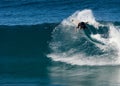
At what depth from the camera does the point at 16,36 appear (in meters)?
26.7

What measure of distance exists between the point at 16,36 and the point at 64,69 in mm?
5380

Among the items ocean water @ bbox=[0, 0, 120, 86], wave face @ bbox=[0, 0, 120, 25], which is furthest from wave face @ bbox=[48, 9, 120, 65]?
wave face @ bbox=[0, 0, 120, 25]

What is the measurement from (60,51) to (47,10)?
24.1ft

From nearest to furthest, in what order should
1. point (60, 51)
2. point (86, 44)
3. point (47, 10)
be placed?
1. point (60, 51)
2. point (86, 44)
3. point (47, 10)

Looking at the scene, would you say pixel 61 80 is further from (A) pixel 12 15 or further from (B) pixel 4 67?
(A) pixel 12 15

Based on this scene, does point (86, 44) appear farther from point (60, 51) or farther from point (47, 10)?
point (47, 10)

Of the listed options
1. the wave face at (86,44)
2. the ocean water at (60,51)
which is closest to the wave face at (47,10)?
the ocean water at (60,51)

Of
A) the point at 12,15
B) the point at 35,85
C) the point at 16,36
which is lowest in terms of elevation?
the point at 35,85

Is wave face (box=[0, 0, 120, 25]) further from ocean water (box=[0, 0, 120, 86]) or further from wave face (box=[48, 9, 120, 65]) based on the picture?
wave face (box=[48, 9, 120, 65])

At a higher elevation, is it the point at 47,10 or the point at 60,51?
the point at 47,10

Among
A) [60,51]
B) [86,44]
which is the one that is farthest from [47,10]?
[60,51]

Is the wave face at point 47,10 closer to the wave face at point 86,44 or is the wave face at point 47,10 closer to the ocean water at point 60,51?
the ocean water at point 60,51

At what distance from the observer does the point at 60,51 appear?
23.1m

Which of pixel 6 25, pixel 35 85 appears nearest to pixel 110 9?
pixel 6 25
